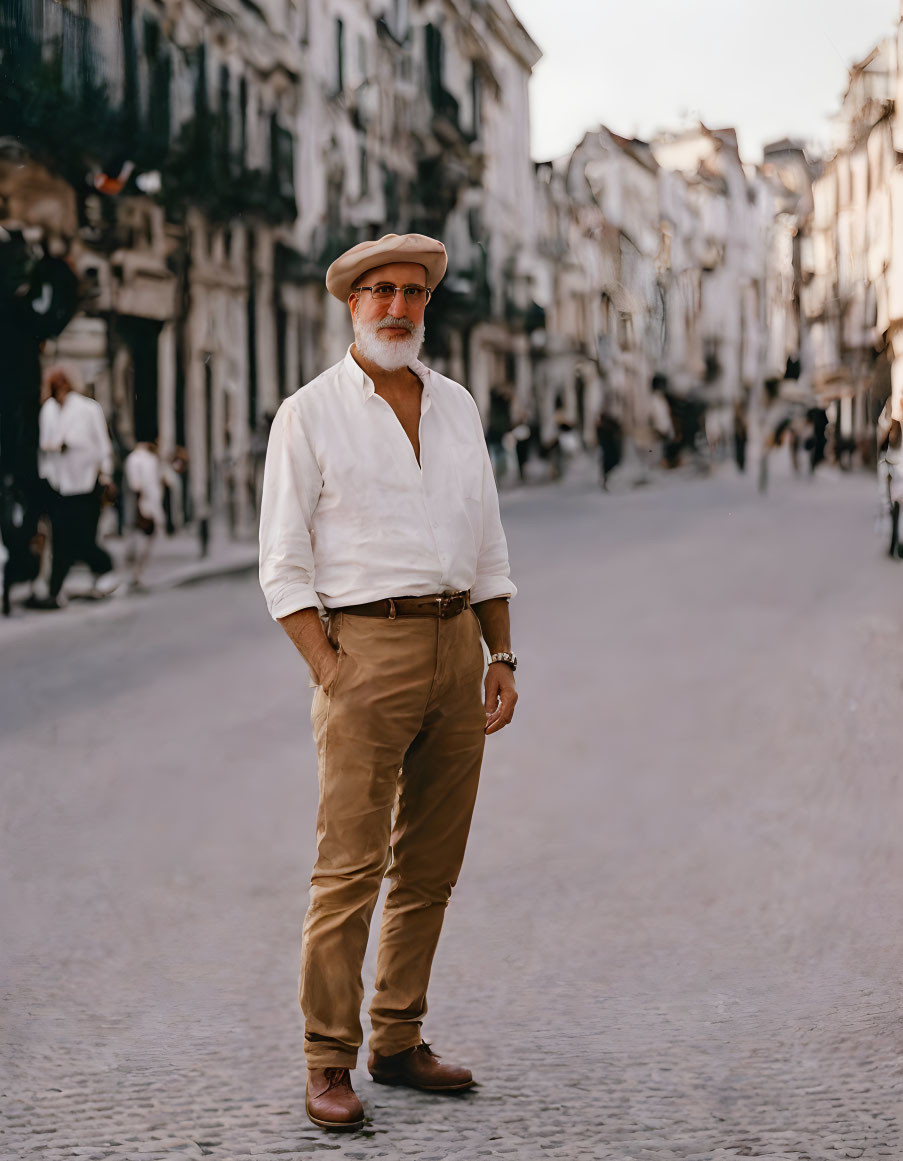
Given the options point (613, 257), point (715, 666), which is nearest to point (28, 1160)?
point (715, 666)

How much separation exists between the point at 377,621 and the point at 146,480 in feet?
36.6

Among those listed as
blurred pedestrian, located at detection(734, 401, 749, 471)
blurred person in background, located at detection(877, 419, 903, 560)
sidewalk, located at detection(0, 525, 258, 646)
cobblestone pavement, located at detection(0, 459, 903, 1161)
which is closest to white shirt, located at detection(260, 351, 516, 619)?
cobblestone pavement, located at detection(0, 459, 903, 1161)

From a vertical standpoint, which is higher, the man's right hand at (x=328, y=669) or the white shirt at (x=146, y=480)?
the white shirt at (x=146, y=480)

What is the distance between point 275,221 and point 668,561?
6118 millimetres

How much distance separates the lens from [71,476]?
1255 centimetres

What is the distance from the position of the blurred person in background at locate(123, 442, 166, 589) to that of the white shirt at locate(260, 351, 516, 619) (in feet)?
32.6

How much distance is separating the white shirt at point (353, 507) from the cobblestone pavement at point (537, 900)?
1.07m

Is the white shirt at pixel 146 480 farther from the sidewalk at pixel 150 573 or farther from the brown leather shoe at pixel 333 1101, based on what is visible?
the brown leather shoe at pixel 333 1101

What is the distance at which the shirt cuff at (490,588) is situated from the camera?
3510mm

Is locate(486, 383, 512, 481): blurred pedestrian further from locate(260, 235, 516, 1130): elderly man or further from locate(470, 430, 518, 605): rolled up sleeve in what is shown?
locate(260, 235, 516, 1130): elderly man

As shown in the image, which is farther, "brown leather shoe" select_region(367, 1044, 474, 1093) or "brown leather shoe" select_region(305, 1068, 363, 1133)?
"brown leather shoe" select_region(367, 1044, 474, 1093)

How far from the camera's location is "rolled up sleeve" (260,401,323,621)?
3.21m

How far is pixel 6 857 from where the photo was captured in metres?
5.81

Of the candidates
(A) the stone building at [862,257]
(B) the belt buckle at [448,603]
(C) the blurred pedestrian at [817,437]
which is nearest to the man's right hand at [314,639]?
Result: (B) the belt buckle at [448,603]
